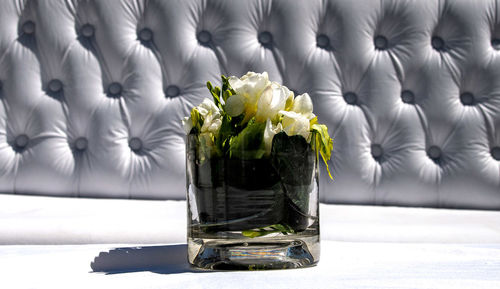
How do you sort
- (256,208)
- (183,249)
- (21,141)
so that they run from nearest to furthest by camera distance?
(256,208)
(183,249)
(21,141)

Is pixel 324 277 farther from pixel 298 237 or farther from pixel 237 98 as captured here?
pixel 237 98

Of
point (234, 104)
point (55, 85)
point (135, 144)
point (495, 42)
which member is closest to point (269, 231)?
point (234, 104)

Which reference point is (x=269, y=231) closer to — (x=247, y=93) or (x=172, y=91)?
(x=247, y=93)

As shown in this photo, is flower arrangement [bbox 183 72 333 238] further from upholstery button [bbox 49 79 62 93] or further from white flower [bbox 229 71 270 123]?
upholstery button [bbox 49 79 62 93]

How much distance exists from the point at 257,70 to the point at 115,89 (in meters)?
0.35

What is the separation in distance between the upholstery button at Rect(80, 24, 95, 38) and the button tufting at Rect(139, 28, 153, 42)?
0.38ft

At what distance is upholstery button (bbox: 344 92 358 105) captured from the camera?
1.13m

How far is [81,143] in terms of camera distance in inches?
42.3

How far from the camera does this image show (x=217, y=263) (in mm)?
446

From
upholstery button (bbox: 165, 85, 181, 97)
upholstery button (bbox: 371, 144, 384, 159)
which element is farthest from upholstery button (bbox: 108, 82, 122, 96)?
upholstery button (bbox: 371, 144, 384, 159)

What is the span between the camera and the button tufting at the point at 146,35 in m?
1.12

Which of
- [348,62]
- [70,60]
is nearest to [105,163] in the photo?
[70,60]

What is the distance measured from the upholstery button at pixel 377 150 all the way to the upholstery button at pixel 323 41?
28cm

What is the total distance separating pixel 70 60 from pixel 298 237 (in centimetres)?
83
